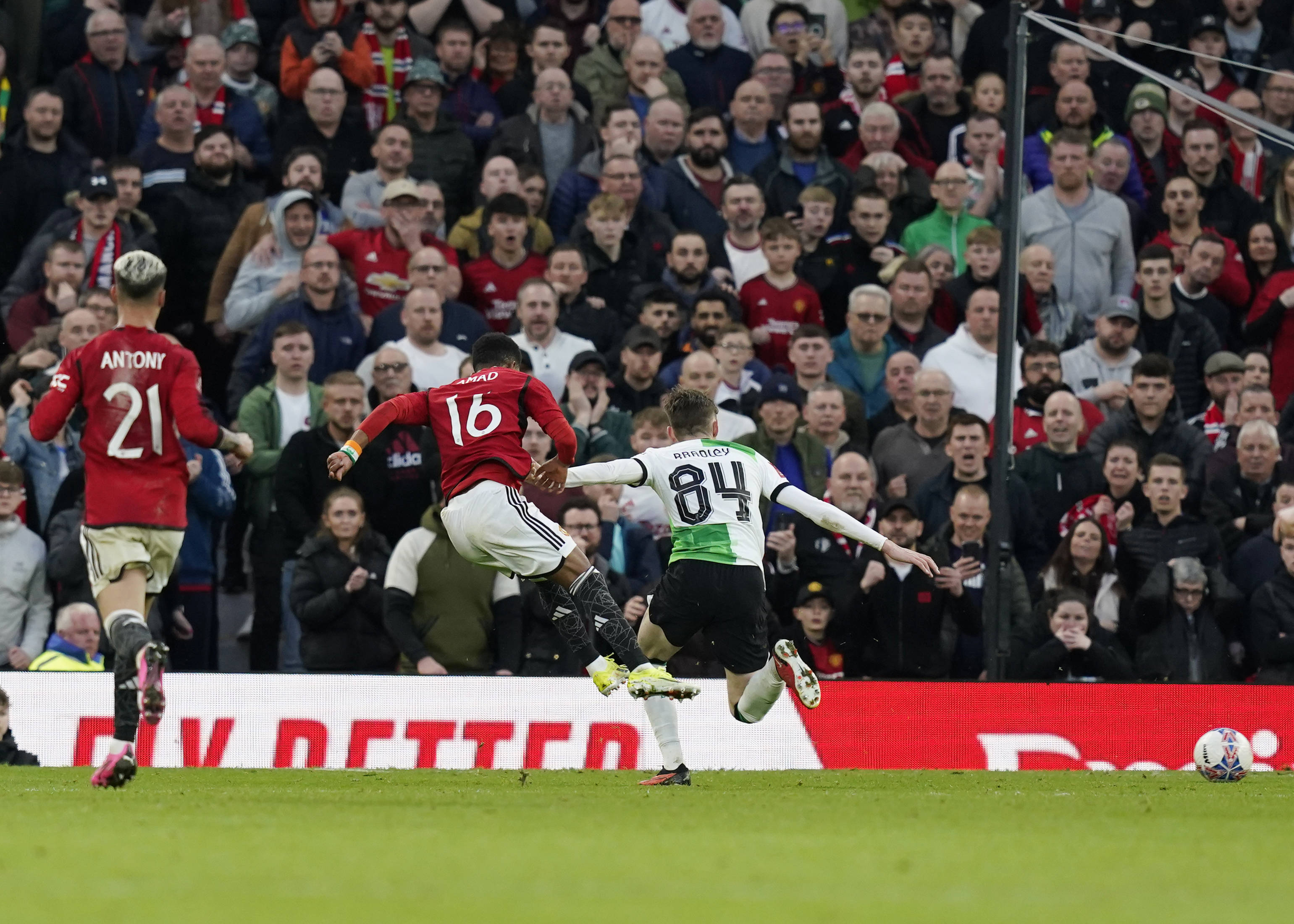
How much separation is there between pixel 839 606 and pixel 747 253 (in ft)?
12.7

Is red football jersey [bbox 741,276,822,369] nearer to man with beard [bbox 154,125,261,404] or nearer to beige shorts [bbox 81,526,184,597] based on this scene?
man with beard [bbox 154,125,261,404]

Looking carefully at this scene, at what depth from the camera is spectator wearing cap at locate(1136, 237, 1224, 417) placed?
15648 millimetres

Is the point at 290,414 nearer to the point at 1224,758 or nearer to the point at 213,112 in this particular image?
the point at 213,112

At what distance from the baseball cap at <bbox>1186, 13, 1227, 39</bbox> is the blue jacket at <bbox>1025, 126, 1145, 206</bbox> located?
176 cm

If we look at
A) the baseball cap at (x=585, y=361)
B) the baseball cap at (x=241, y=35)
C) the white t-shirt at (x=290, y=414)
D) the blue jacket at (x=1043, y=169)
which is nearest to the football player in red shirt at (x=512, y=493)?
the baseball cap at (x=585, y=361)

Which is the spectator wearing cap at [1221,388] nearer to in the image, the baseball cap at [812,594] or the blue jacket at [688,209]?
the baseball cap at [812,594]

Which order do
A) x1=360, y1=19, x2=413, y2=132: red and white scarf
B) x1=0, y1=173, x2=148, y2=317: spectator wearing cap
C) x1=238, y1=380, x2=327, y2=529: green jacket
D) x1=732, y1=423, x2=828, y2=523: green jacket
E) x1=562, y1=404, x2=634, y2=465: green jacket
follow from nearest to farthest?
1. x1=238, y1=380, x2=327, y2=529: green jacket
2. x1=562, y1=404, x2=634, y2=465: green jacket
3. x1=732, y1=423, x2=828, y2=523: green jacket
4. x1=0, y1=173, x2=148, y2=317: spectator wearing cap
5. x1=360, y1=19, x2=413, y2=132: red and white scarf

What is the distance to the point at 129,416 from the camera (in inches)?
350

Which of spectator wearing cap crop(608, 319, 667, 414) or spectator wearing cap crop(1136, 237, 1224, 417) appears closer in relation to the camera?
spectator wearing cap crop(608, 319, 667, 414)

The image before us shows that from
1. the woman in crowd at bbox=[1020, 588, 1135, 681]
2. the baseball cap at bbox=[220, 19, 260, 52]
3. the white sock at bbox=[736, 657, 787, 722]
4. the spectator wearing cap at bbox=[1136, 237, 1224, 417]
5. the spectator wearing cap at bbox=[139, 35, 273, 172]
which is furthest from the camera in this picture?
the baseball cap at bbox=[220, 19, 260, 52]

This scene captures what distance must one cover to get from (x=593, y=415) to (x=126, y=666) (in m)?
5.87

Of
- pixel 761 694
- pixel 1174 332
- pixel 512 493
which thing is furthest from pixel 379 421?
pixel 1174 332

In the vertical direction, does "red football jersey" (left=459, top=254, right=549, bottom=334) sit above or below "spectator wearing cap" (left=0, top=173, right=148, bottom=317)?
below

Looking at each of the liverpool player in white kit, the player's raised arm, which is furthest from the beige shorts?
the liverpool player in white kit
